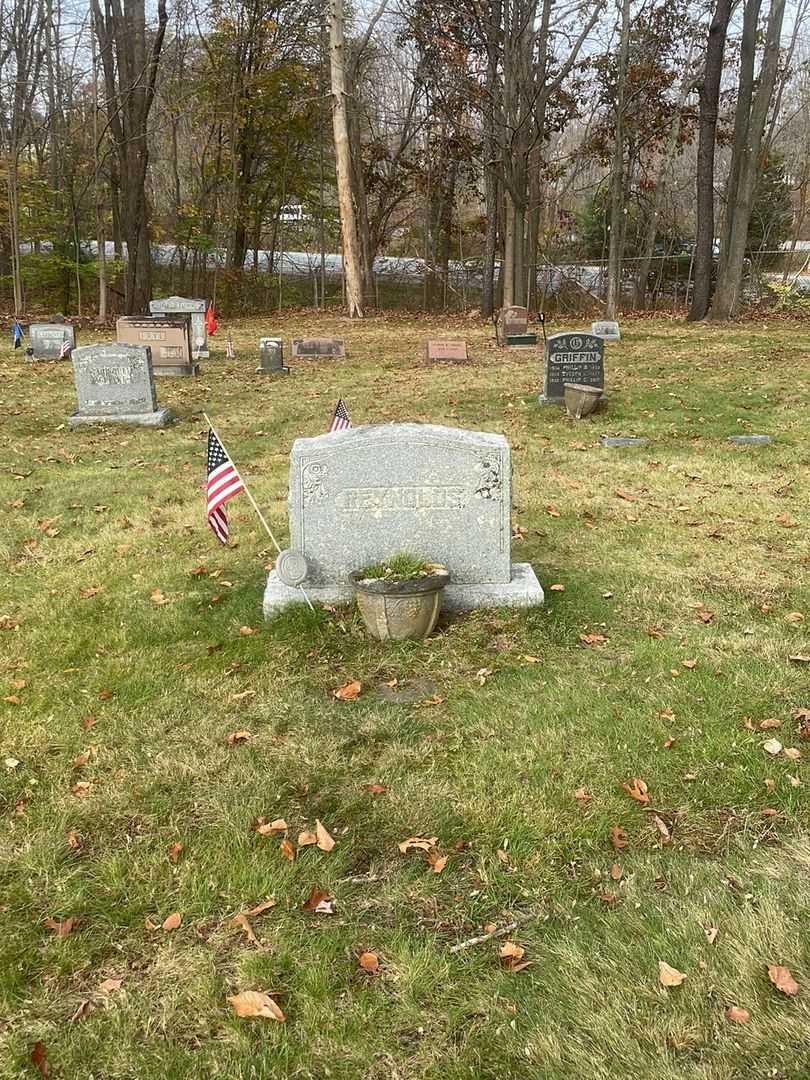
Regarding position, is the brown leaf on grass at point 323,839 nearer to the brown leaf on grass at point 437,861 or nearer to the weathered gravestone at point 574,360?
the brown leaf on grass at point 437,861

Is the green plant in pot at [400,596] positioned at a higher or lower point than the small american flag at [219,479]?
lower

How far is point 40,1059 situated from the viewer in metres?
2.38

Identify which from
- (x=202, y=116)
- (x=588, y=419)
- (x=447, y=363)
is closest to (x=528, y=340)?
(x=447, y=363)

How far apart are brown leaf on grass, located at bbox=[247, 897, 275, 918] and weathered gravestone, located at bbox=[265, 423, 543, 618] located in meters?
2.53

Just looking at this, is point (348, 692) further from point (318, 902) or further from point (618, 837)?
point (618, 837)

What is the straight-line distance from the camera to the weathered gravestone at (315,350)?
18469 mm

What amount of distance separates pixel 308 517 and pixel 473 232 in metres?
33.2

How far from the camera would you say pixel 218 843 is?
130 inches

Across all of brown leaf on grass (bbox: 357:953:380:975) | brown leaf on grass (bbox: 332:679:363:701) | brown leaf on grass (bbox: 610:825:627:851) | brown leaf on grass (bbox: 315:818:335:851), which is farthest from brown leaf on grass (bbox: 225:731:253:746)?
brown leaf on grass (bbox: 610:825:627:851)

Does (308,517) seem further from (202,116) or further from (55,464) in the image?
(202,116)

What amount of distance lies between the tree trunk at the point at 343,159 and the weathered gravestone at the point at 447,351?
32.9 ft

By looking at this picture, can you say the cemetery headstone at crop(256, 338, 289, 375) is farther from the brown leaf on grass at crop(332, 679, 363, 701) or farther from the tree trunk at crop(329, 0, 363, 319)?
the brown leaf on grass at crop(332, 679, 363, 701)

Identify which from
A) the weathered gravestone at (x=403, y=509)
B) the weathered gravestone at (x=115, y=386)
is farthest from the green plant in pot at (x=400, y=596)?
the weathered gravestone at (x=115, y=386)

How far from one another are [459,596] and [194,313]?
1661 centimetres
